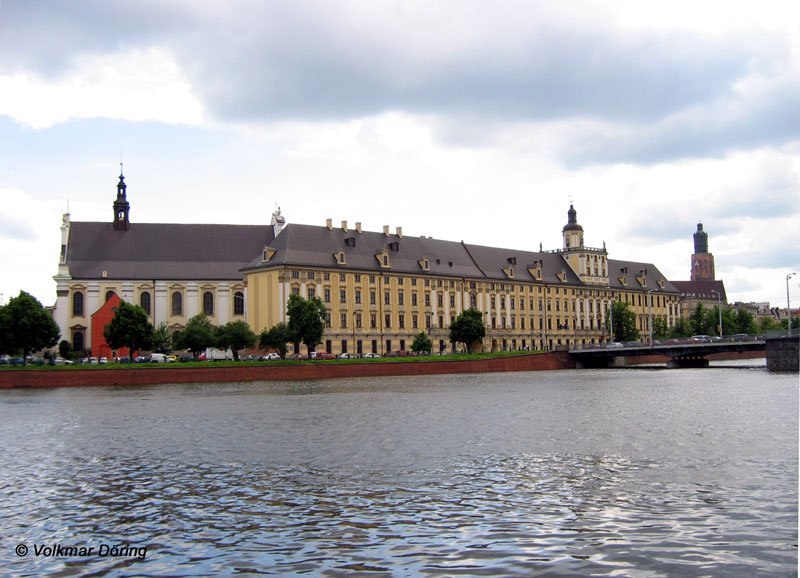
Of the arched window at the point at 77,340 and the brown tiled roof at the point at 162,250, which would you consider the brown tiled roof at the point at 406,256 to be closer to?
the brown tiled roof at the point at 162,250

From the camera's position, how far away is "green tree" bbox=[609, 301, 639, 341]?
5920 inches

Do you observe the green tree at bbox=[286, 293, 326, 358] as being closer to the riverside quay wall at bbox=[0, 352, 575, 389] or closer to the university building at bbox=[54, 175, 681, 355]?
the riverside quay wall at bbox=[0, 352, 575, 389]

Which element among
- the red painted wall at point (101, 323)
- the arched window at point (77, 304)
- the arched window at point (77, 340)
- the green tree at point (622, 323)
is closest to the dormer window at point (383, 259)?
the red painted wall at point (101, 323)

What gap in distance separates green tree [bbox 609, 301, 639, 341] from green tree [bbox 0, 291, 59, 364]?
3688 inches

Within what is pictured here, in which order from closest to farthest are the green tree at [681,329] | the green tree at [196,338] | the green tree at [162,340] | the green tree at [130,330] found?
the green tree at [130,330], the green tree at [196,338], the green tree at [162,340], the green tree at [681,329]

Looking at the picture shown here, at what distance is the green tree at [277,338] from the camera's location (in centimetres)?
9425

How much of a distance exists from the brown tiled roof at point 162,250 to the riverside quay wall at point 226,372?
37690mm

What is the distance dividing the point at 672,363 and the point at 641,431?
8447 centimetres

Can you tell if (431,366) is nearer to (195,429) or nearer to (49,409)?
(49,409)

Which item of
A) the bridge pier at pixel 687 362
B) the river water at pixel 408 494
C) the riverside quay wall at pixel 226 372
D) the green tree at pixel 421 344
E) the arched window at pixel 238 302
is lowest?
the river water at pixel 408 494

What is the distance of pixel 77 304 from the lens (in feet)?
381

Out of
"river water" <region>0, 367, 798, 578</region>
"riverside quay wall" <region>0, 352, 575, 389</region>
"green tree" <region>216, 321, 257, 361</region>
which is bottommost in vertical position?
"river water" <region>0, 367, 798, 578</region>

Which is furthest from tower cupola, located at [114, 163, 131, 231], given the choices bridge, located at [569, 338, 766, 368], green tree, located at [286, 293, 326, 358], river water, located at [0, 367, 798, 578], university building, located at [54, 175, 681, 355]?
river water, located at [0, 367, 798, 578]

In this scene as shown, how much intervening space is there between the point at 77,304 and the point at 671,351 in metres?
76.1
